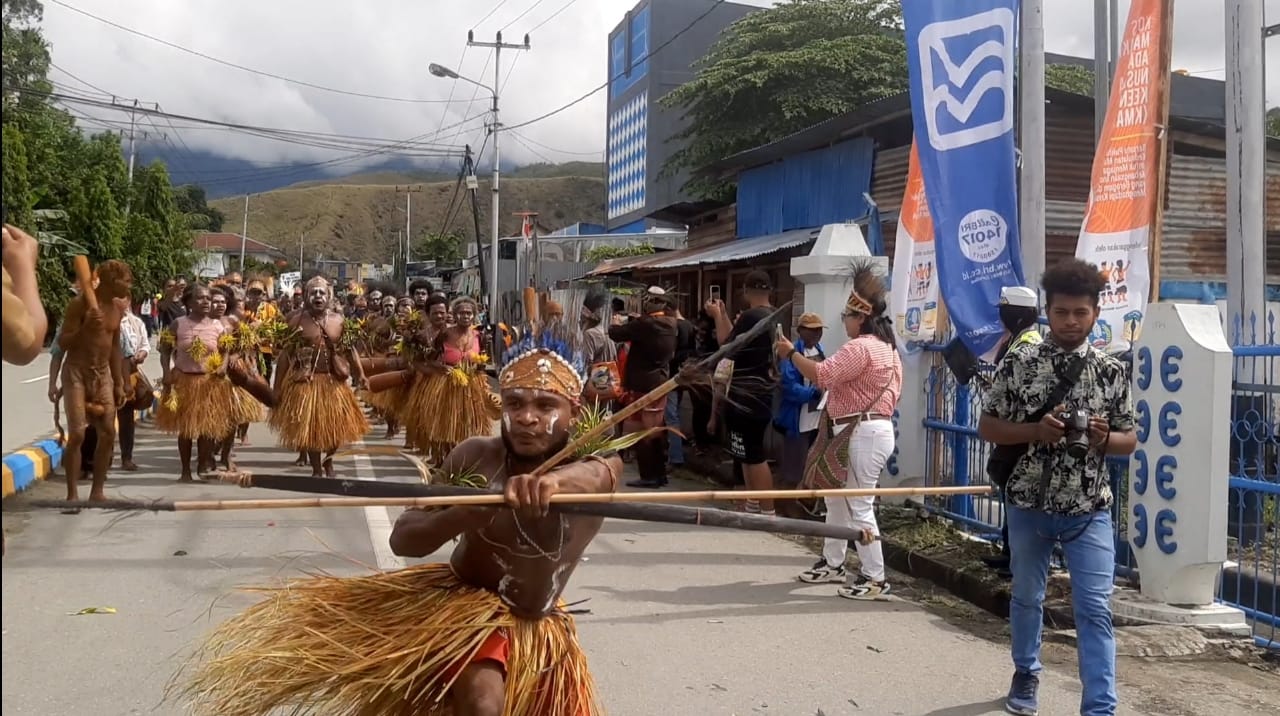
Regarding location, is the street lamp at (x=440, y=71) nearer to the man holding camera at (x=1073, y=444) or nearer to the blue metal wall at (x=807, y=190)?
the blue metal wall at (x=807, y=190)

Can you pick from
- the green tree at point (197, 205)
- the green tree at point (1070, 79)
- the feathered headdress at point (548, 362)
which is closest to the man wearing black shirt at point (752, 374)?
the feathered headdress at point (548, 362)

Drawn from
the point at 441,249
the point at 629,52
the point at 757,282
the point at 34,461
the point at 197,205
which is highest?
the point at 197,205

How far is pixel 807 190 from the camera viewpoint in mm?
18344

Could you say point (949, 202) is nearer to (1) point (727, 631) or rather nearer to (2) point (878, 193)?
(1) point (727, 631)

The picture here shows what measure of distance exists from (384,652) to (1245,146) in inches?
320

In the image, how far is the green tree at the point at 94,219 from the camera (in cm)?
2217

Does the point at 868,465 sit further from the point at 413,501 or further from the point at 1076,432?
the point at 413,501

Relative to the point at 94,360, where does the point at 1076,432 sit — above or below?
below

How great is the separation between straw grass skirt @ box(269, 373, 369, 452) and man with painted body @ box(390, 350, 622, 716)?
22.5 ft

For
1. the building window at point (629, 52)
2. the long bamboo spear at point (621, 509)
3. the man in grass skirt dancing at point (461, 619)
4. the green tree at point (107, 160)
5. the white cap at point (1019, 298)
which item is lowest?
the man in grass skirt dancing at point (461, 619)


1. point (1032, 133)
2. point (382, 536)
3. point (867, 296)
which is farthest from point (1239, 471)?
point (382, 536)

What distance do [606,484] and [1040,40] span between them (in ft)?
20.4

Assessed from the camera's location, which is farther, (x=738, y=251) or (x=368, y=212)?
(x=368, y=212)

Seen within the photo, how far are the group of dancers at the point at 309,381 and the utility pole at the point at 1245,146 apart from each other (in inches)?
247
